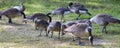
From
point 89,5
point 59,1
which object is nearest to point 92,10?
point 89,5

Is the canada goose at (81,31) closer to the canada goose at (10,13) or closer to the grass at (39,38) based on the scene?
the grass at (39,38)

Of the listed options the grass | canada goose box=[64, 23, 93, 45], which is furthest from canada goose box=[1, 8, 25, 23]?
canada goose box=[64, 23, 93, 45]

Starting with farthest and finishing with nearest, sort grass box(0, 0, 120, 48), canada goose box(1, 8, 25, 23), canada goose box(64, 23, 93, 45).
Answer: canada goose box(1, 8, 25, 23)
grass box(0, 0, 120, 48)
canada goose box(64, 23, 93, 45)

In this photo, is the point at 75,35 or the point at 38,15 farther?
the point at 38,15

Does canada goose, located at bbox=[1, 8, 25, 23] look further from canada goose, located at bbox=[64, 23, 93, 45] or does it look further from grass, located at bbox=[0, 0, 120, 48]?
canada goose, located at bbox=[64, 23, 93, 45]

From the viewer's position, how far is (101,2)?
21.3 meters

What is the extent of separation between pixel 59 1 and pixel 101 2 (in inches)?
98.0

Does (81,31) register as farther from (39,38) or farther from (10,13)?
(10,13)

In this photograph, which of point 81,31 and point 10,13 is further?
point 10,13

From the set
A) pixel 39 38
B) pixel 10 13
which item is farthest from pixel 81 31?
pixel 10 13

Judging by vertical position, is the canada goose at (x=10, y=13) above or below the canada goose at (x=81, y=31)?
below

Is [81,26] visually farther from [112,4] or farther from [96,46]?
[112,4]

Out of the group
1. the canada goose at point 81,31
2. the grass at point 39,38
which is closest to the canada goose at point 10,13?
the grass at point 39,38

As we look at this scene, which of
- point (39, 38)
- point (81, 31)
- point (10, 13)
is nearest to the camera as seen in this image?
point (81, 31)
